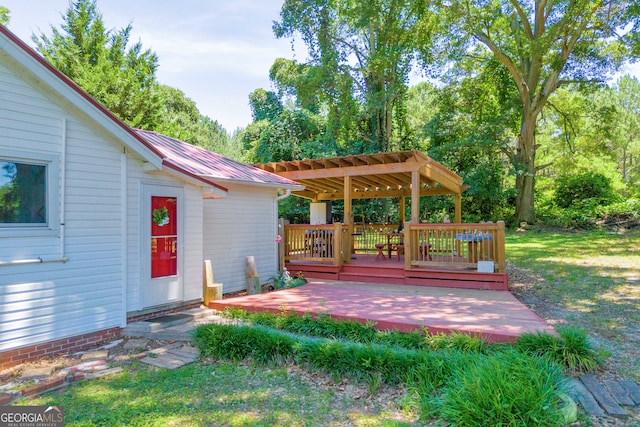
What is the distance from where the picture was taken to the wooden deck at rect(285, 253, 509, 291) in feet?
25.7

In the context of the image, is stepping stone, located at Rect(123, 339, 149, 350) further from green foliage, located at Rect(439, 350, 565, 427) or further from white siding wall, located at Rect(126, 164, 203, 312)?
green foliage, located at Rect(439, 350, 565, 427)

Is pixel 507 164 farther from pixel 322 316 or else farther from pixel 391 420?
pixel 391 420

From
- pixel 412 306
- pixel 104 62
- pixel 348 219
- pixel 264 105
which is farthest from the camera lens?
pixel 264 105

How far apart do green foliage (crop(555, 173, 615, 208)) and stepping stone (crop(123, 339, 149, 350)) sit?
21.8m

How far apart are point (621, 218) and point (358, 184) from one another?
14.1 m

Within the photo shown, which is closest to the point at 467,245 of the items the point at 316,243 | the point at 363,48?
the point at 316,243

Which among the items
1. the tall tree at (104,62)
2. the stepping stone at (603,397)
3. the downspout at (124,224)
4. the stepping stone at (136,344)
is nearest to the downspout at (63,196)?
the downspout at (124,224)

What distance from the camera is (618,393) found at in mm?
3426

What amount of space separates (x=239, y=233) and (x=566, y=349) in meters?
6.12

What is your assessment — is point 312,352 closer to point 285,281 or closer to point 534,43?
point 285,281

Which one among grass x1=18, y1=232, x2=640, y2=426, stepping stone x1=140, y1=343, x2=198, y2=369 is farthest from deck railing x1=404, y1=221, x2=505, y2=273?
stepping stone x1=140, y1=343, x2=198, y2=369

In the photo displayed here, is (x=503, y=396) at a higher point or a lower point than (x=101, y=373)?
higher

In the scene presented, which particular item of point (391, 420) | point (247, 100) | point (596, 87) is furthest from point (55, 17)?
point (596, 87)

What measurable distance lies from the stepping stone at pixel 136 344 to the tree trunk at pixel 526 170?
18513mm
